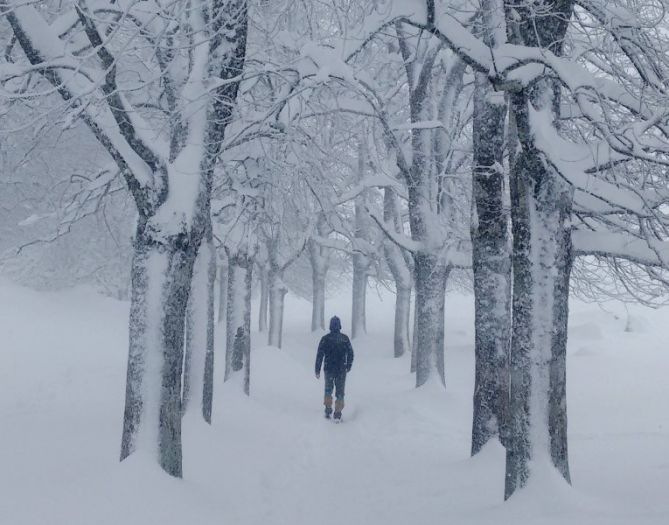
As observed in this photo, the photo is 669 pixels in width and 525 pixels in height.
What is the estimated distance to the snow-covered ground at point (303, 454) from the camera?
605cm

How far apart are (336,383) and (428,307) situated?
2.28 meters

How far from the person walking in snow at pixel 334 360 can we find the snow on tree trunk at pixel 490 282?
5409mm

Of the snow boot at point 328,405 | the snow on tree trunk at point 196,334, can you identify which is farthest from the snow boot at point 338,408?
the snow on tree trunk at point 196,334

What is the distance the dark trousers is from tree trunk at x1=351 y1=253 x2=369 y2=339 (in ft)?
46.8

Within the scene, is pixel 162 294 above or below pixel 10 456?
above

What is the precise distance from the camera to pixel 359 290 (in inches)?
1137

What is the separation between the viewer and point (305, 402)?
1600 centimetres

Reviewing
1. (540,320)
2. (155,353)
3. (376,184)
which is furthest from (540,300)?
(376,184)

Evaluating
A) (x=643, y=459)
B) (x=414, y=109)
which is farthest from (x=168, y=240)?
(x=414, y=109)

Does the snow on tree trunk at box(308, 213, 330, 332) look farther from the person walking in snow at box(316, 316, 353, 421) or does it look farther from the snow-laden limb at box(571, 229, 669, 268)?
the snow-laden limb at box(571, 229, 669, 268)

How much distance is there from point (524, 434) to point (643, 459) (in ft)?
10.8

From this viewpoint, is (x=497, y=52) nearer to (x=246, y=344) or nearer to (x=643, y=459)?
(x=643, y=459)

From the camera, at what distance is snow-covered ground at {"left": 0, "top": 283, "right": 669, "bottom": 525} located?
6.05 metres

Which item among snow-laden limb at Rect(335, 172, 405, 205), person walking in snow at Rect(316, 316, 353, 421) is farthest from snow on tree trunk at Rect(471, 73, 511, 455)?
person walking in snow at Rect(316, 316, 353, 421)
